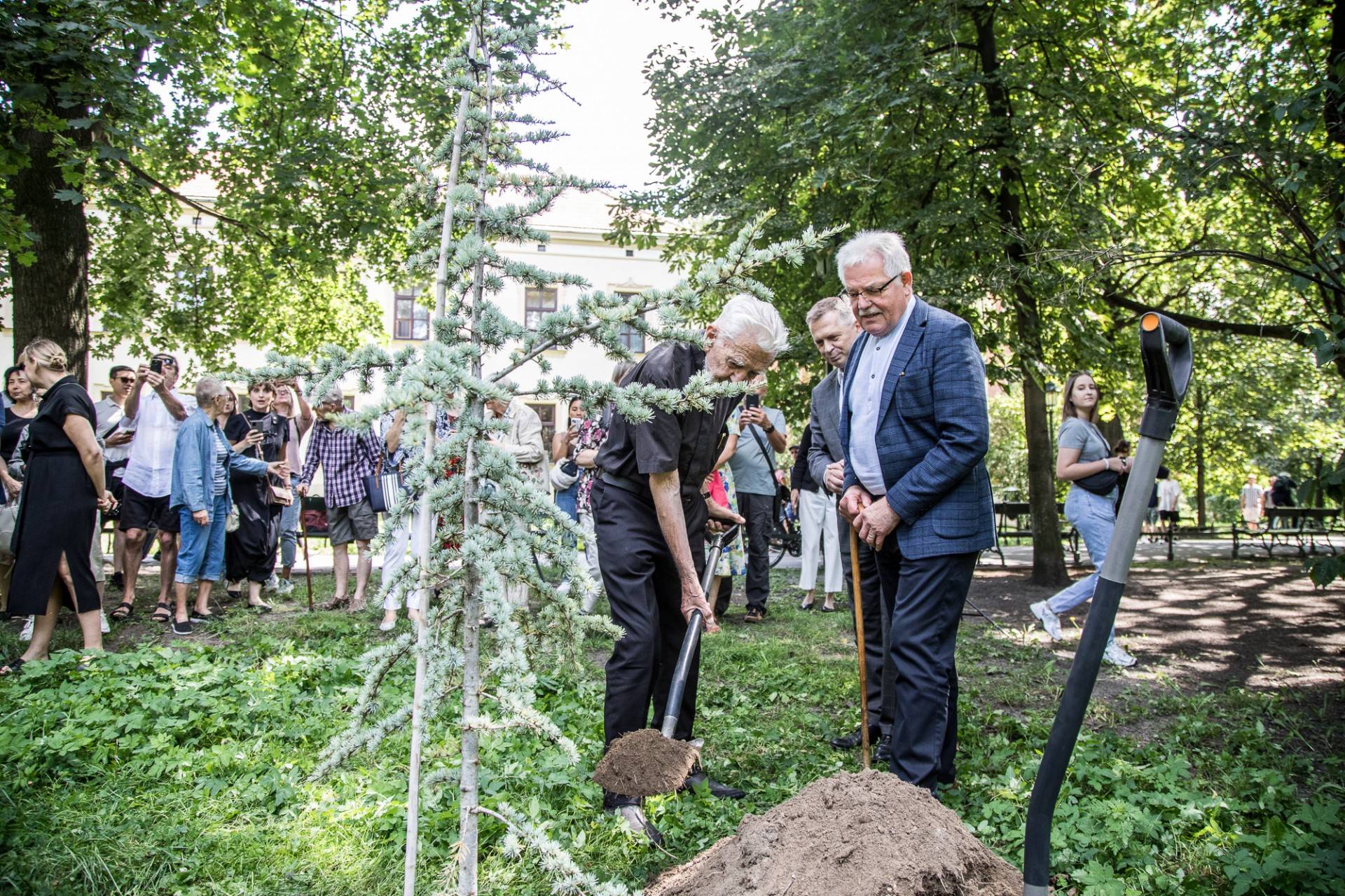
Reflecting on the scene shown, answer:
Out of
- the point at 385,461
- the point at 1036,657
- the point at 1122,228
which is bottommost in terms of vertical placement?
the point at 1036,657

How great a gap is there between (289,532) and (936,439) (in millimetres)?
8931

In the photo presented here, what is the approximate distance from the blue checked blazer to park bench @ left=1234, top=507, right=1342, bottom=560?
1088 cm

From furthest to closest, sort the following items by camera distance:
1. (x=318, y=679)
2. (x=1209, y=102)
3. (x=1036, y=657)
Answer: (x=1209, y=102), (x=1036, y=657), (x=318, y=679)

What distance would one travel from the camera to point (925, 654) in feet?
10.8

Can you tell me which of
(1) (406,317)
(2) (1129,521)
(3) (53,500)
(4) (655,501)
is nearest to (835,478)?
(4) (655,501)

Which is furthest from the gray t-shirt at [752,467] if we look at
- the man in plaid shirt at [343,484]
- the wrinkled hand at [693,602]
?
the wrinkled hand at [693,602]

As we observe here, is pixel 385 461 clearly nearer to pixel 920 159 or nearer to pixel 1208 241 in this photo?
pixel 920 159

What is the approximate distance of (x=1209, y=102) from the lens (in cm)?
696

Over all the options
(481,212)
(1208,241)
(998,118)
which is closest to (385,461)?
(481,212)

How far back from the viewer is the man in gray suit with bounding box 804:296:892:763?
4.36m

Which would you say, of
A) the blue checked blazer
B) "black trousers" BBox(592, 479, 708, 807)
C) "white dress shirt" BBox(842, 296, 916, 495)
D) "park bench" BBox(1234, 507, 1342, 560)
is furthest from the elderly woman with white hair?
"park bench" BBox(1234, 507, 1342, 560)

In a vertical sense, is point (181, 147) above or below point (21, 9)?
above

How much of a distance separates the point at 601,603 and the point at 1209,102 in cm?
666

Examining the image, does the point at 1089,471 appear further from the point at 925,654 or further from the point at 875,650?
the point at 925,654
